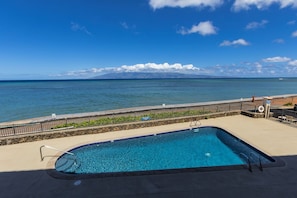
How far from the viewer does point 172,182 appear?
5.75 m

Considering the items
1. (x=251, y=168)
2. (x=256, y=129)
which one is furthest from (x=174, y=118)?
(x=251, y=168)

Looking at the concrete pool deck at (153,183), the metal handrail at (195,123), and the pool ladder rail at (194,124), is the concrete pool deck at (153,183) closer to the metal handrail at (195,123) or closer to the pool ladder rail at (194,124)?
the pool ladder rail at (194,124)

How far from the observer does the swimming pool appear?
7645 millimetres

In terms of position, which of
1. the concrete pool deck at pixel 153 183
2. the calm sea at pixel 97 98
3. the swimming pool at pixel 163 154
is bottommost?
the calm sea at pixel 97 98

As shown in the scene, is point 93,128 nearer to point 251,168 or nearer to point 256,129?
point 251,168

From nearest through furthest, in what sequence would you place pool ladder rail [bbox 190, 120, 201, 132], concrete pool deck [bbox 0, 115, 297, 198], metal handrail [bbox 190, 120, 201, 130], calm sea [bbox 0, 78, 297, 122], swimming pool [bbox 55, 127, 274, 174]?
concrete pool deck [bbox 0, 115, 297, 198], swimming pool [bbox 55, 127, 274, 174], pool ladder rail [bbox 190, 120, 201, 132], metal handrail [bbox 190, 120, 201, 130], calm sea [bbox 0, 78, 297, 122]

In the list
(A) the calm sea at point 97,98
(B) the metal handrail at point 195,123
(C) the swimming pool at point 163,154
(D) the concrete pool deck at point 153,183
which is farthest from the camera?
(A) the calm sea at point 97,98

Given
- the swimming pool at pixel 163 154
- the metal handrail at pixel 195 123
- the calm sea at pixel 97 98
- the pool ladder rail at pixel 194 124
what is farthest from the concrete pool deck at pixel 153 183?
the calm sea at pixel 97 98

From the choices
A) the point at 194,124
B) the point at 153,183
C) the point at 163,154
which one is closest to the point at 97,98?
the point at 194,124

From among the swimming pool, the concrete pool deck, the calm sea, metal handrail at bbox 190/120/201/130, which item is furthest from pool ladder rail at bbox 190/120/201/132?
the calm sea

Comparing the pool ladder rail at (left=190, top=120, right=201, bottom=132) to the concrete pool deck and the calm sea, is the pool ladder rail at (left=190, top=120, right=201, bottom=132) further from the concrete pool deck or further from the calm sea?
the calm sea

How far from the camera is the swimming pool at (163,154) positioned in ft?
25.1

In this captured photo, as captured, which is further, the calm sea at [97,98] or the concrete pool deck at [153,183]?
the calm sea at [97,98]

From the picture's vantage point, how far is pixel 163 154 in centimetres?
913
